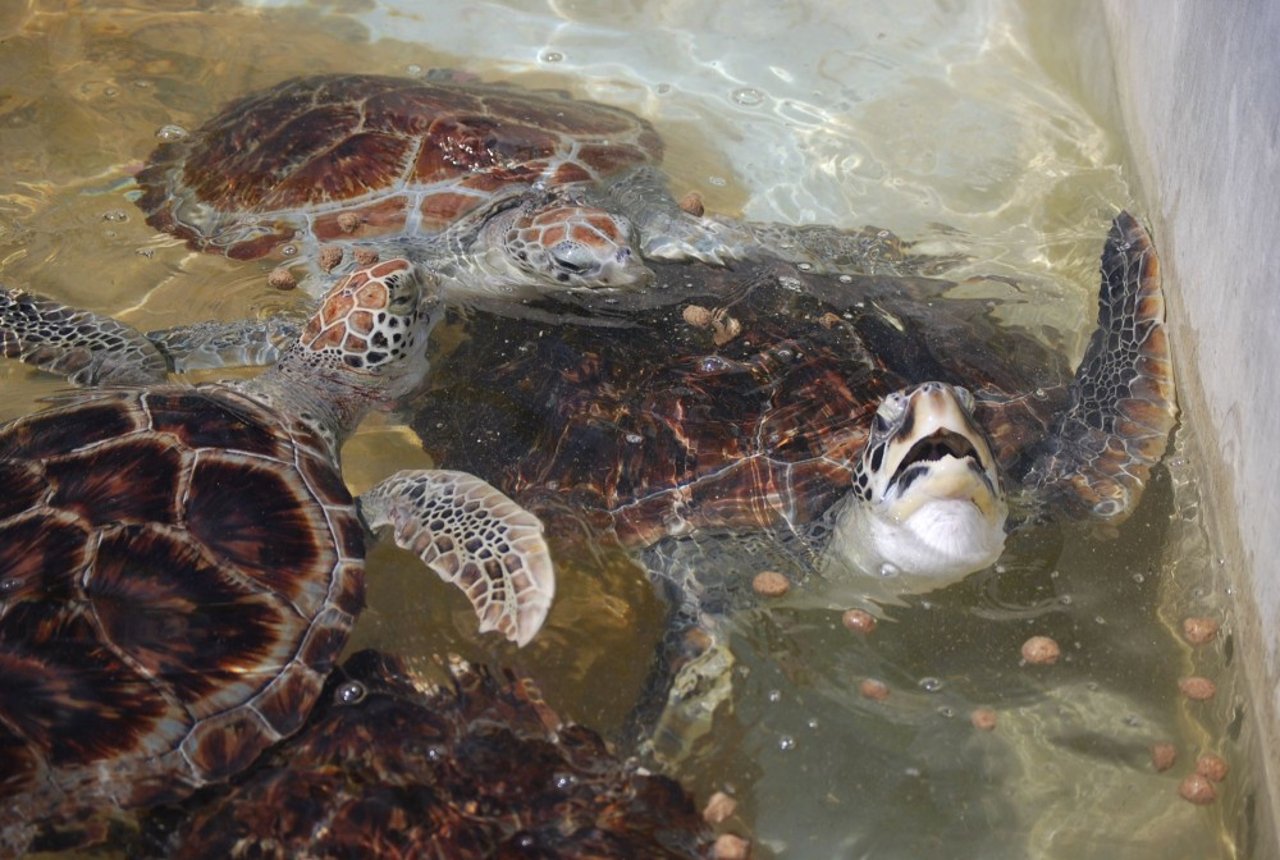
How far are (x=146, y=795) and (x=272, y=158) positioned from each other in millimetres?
2607

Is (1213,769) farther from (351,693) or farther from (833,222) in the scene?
(833,222)

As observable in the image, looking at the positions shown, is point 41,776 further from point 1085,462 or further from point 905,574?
point 1085,462

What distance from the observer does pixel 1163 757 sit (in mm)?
2332

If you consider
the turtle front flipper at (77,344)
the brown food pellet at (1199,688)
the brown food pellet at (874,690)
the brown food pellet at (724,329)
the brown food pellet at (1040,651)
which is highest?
the brown food pellet at (724,329)

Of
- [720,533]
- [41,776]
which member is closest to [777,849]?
[720,533]

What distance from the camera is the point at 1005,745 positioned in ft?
7.89

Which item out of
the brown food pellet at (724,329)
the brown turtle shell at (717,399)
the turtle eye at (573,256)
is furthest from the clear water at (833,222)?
the turtle eye at (573,256)

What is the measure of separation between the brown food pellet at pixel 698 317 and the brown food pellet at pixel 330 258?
1323mm

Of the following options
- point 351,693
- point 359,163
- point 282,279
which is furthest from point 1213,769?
point 359,163

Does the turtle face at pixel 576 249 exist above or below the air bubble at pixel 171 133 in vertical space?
above

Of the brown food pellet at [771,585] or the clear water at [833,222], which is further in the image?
the brown food pellet at [771,585]

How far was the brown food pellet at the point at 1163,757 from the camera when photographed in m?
2.33

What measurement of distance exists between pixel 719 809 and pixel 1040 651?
0.86 meters

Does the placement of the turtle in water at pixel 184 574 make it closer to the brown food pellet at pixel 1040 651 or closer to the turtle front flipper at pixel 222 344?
the turtle front flipper at pixel 222 344
